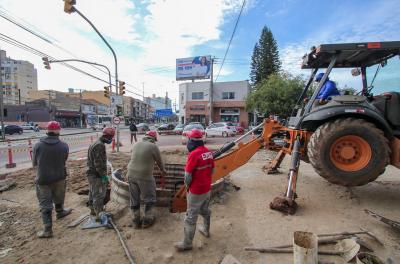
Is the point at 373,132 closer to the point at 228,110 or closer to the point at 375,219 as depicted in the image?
the point at 375,219

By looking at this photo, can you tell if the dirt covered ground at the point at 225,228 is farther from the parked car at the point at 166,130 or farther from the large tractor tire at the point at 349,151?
the parked car at the point at 166,130

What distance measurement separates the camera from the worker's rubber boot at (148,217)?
530 centimetres

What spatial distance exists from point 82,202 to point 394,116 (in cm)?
694

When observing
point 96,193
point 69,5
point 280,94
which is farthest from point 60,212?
point 280,94

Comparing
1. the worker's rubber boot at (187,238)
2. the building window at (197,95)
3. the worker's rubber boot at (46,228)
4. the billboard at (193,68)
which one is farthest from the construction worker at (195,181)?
the billboard at (193,68)

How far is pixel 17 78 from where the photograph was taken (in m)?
94.9

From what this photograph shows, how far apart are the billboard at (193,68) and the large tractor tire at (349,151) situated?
4990 cm

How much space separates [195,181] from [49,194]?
9.66 feet

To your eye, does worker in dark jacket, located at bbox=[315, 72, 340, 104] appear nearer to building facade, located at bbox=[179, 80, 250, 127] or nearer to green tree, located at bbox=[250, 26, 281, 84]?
building facade, located at bbox=[179, 80, 250, 127]

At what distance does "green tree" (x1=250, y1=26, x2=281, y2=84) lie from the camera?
54.0m


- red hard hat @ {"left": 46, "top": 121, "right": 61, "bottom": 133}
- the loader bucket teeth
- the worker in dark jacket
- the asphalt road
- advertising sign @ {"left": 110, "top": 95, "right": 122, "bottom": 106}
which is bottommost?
the asphalt road

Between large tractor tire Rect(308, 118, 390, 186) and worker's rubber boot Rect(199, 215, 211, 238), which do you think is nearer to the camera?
worker's rubber boot Rect(199, 215, 211, 238)

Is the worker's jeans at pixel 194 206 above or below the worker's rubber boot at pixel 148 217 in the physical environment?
above

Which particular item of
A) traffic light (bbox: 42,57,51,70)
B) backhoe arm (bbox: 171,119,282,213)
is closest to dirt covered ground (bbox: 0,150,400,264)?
backhoe arm (bbox: 171,119,282,213)
